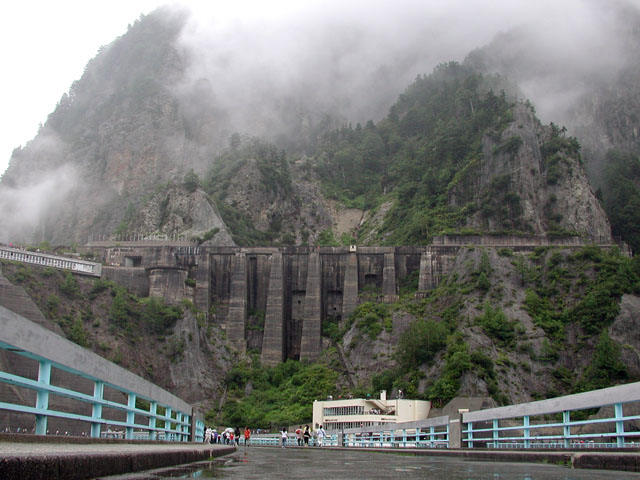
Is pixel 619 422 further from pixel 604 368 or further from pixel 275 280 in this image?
pixel 275 280

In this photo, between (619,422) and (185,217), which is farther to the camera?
(185,217)

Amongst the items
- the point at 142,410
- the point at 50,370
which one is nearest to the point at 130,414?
the point at 142,410

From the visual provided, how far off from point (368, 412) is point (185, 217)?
46.8 metres

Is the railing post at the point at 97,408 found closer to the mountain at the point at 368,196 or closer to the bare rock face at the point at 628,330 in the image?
the mountain at the point at 368,196

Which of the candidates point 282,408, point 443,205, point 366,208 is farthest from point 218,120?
point 282,408

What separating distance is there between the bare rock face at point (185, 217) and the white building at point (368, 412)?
36.5 m

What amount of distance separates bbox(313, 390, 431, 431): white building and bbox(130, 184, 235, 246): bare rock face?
120 feet

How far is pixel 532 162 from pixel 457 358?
37.0m

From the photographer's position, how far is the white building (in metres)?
53.6

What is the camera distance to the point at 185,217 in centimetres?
9238

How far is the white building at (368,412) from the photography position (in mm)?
53562

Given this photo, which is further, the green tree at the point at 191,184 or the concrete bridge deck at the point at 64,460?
the green tree at the point at 191,184

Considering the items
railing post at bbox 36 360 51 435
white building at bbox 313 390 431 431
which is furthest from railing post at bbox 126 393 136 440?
white building at bbox 313 390 431 431

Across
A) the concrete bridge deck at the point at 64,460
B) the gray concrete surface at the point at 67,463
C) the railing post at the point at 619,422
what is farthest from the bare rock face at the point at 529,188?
the gray concrete surface at the point at 67,463
